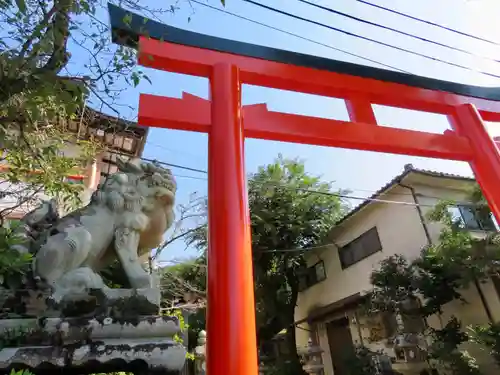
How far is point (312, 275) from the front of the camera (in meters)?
13.9

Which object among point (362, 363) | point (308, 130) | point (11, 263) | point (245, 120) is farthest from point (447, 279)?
point (11, 263)

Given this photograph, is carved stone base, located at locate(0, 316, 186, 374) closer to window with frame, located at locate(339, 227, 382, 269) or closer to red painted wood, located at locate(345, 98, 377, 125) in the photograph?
red painted wood, located at locate(345, 98, 377, 125)

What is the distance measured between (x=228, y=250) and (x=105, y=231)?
32.9 inches

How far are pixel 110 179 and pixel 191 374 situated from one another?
21.3 feet

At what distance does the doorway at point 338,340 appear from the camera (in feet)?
38.9

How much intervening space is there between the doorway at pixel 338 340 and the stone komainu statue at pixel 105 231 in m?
10.7

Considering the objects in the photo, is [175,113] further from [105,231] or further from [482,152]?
[482,152]

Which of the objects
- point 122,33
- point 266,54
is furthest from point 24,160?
point 266,54

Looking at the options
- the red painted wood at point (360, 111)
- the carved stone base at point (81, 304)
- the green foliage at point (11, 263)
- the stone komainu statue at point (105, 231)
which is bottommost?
the carved stone base at point (81, 304)

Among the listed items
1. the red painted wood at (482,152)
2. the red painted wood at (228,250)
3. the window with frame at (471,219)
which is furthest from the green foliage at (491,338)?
the red painted wood at (228,250)

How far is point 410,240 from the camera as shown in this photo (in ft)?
32.9

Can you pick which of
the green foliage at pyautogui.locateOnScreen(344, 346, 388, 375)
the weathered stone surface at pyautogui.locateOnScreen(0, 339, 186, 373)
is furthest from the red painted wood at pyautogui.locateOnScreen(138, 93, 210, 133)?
the green foliage at pyautogui.locateOnScreen(344, 346, 388, 375)

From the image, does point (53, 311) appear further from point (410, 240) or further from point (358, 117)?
point (410, 240)

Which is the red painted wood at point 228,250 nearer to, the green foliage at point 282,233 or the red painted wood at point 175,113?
the red painted wood at point 175,113
